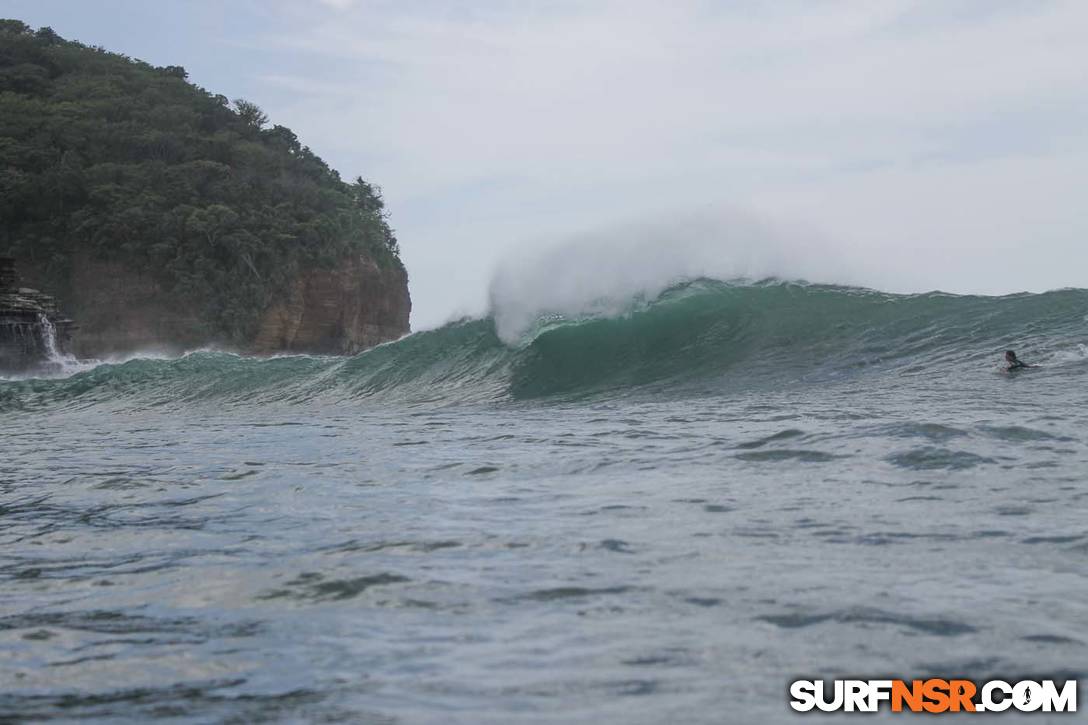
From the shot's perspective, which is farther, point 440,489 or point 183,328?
point 183,328

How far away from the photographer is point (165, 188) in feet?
137

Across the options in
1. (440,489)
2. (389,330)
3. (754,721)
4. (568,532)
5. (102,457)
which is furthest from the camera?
A: (389,330)

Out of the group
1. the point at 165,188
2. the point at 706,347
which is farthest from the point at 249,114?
the point at 706,347


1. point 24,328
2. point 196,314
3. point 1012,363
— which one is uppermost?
point 196,314

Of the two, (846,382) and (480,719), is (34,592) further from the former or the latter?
(846,382)

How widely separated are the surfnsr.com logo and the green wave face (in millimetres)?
8573

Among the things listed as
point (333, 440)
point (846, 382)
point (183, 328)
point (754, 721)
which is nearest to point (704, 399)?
point (846, 382)

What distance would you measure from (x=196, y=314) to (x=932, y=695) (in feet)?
124

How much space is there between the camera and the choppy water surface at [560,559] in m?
3.12

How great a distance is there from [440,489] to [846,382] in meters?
5.93

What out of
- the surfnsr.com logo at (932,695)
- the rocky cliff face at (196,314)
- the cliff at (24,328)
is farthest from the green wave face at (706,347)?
the rocky cliff face at (196,314)

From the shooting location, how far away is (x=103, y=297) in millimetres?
38844

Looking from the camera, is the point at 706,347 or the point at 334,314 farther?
the point at 334,314

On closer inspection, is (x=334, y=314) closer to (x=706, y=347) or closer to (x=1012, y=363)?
(x=706, y=347)
